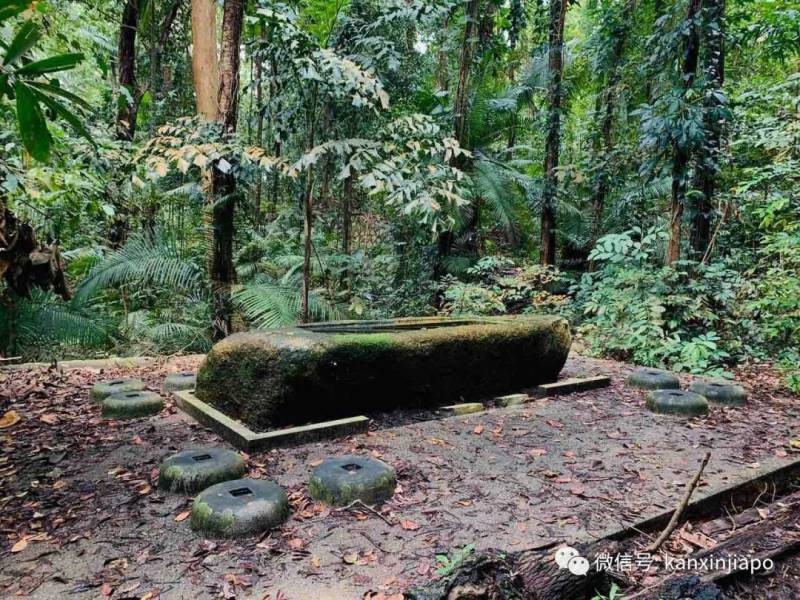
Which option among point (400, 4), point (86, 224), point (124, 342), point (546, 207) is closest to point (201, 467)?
point (124, 342)

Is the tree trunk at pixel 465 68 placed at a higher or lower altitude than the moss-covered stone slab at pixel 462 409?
higher

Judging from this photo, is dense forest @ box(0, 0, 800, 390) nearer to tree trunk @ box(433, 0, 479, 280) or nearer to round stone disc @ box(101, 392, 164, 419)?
tree trunk @ box(433, 0, 479, 280)

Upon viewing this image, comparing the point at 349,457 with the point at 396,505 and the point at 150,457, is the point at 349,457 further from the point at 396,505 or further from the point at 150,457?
the point at 150,457

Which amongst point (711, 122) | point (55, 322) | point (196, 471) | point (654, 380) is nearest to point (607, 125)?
point (711, 122)

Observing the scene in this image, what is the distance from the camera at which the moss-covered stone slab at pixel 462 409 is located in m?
3.98

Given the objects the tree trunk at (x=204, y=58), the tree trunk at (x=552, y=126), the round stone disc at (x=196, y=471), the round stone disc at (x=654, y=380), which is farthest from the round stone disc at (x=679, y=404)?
the tree trunk at (x=204, y=58)

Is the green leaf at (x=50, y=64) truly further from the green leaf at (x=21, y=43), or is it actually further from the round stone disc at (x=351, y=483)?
the round stone disc at (x=351, y=483)

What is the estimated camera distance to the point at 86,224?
762 centimetres

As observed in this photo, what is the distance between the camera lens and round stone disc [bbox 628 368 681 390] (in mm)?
4805

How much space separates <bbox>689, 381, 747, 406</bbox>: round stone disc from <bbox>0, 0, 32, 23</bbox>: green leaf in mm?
5067

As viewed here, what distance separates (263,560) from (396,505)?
28.4 inches

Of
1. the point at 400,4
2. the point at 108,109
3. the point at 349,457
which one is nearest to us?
the point at 349,457

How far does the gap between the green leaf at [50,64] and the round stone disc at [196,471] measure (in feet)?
6.22

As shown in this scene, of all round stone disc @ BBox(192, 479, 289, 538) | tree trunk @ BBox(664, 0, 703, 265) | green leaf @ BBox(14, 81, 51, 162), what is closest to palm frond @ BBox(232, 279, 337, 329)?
round stone disc @ BBox(192, 479, 289, 538)
